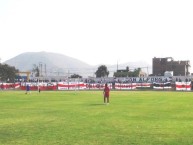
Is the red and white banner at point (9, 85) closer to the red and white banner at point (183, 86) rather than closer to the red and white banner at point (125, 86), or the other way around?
the red and white banner at point (125, 86)

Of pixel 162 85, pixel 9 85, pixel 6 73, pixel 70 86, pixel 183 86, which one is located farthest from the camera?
pixel 6 73

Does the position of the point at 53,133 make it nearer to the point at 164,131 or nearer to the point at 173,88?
the point at 164,131

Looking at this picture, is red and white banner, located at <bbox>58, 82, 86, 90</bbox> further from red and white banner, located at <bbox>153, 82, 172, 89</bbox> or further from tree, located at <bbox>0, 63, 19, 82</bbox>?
tree, located at <bbox>0, 63, 19, 82</bbox>

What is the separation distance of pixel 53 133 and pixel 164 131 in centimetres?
502

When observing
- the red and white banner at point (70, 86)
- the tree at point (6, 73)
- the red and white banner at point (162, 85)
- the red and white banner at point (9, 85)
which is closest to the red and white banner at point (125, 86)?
the red and white banner at point (162, 85)

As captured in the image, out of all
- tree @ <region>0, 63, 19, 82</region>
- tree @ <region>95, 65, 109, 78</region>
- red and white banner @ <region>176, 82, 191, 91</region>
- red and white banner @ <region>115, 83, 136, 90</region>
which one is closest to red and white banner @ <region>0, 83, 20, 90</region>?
red and white banner @ <region>115, 83, 136, 90</region>

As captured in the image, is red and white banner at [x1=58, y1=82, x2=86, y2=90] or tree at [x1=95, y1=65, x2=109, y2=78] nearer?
red and white banner at [x1=58, y1=82, x2=86, y2=90]

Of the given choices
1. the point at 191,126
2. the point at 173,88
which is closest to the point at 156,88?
the point at 173,88

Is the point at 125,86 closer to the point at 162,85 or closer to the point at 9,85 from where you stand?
the point at 162,85

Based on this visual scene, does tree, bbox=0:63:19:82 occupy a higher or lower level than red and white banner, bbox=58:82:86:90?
higher

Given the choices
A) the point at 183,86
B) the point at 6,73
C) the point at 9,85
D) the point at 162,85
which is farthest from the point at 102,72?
the point at 183,86

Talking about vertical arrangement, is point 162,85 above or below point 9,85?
below

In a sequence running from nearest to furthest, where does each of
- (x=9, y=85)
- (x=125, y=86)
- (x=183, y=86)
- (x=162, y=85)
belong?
(x=183, y=86), (x=162, y=85), (x=125, y=86), (x=9, y=85)

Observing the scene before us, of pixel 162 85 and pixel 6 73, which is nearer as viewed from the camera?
pixel 162 85
